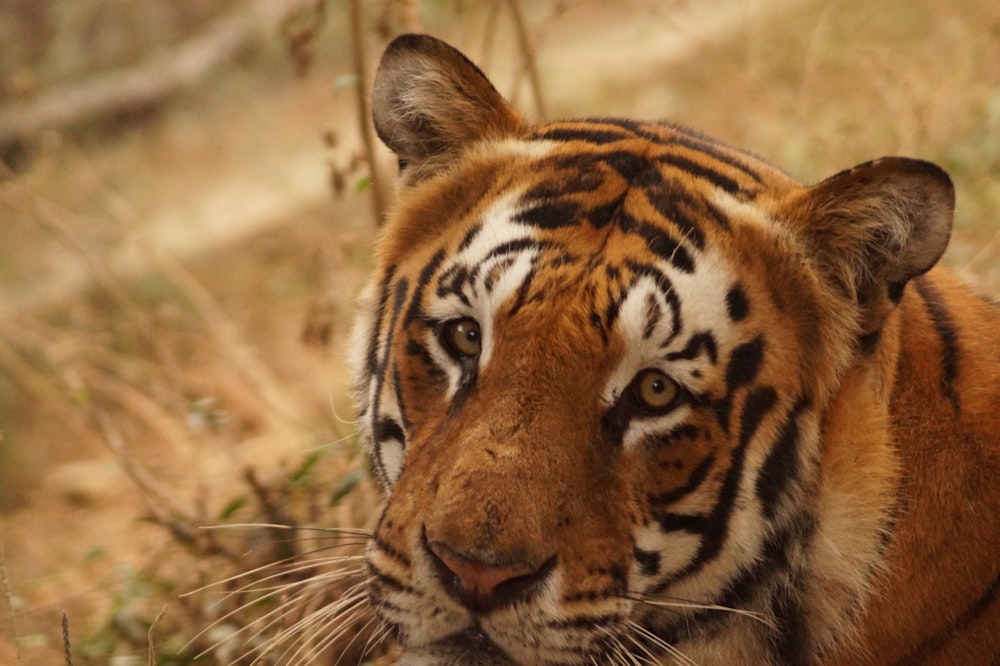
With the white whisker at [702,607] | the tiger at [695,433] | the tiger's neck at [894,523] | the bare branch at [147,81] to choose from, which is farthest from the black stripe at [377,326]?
the bare branch at [147,81]

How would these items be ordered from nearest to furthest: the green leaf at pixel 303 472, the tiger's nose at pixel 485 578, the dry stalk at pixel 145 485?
the tiger's nose at pixel 485 578
the green leaf at pixel 303 472
the dry stalk at pixel 145 485

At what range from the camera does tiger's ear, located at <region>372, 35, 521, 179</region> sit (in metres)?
2.45

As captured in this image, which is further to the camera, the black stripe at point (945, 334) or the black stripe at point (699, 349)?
the black stripe at point (945, 334)

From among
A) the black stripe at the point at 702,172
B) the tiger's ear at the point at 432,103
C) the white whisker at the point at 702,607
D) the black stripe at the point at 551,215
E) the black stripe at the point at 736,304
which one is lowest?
the white whisker at the point at 702,607

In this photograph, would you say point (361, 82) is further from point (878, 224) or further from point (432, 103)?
point (878, 224)

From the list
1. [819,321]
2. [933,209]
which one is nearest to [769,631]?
[819,321]

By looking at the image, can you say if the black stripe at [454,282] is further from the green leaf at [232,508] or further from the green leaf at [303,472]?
the green leaf at [232,508]

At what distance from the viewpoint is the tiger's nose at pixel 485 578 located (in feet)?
6.15

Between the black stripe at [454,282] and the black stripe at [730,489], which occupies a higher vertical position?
the black stripe at [454,282]

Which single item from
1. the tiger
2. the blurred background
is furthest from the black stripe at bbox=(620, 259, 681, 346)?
the blurred background

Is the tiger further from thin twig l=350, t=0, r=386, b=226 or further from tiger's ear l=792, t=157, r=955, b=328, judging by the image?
thin twig l=350, t=0, r=386, b=226

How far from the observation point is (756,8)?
737cm

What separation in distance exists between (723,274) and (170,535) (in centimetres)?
219

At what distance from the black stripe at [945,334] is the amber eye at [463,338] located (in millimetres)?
873
